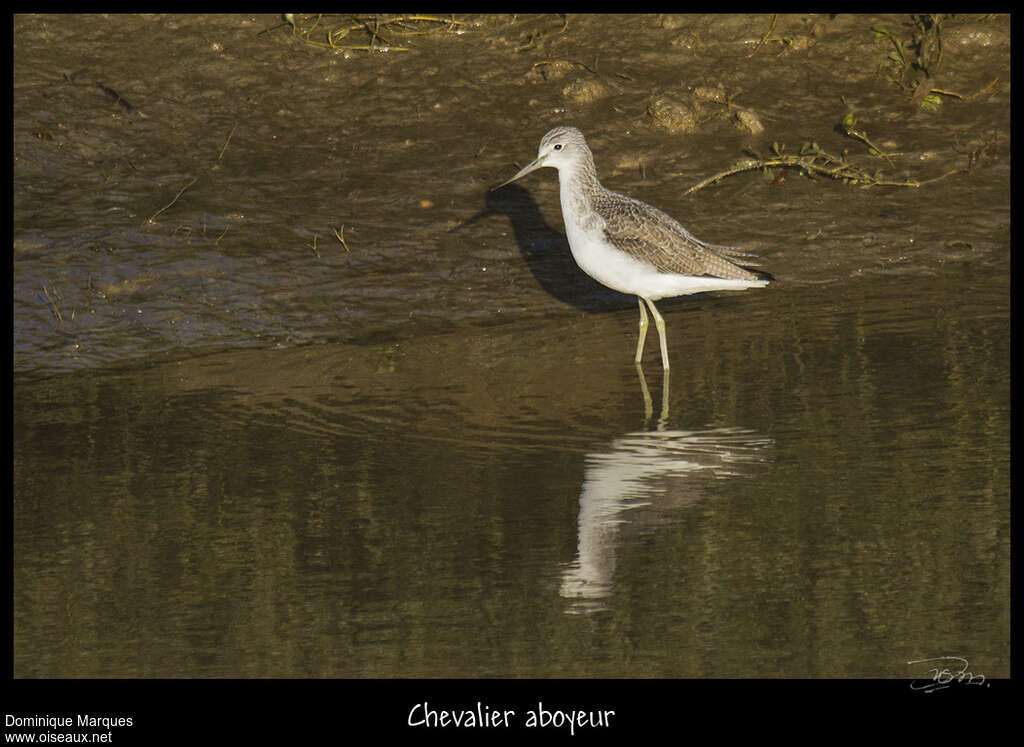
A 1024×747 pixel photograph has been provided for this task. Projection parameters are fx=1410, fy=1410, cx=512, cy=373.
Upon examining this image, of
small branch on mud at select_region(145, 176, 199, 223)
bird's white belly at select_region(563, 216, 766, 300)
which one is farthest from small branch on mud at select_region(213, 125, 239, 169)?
bird's white belly at select_region(563, 216, 766, 300)

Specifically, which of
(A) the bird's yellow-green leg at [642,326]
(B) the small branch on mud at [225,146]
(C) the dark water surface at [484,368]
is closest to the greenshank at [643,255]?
(A) the bird's yellow-green leg at [642,326]

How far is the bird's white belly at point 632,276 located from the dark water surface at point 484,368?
1.21ft

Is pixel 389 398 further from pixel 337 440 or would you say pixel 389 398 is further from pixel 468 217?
pixel 468 217

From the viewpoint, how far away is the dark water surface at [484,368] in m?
4.91

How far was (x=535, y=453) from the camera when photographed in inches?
260

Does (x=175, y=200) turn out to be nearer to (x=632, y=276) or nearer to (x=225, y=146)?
(x=225, y=146)

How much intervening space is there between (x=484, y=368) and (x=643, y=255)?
3.75 feet

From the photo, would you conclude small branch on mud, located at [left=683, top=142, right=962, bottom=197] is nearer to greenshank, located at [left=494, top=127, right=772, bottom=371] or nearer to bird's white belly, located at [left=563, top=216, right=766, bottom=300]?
greenshank, located at [left=494, top=127, right=772, bottom=371]

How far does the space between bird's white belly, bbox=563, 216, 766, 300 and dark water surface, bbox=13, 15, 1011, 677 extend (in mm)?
370

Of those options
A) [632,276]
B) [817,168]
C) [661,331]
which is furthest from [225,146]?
[817,168]

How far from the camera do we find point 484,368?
316 inches

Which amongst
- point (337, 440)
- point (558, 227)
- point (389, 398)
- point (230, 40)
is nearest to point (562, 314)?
point (558, 227)

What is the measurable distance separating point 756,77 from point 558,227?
2508 millimetres
